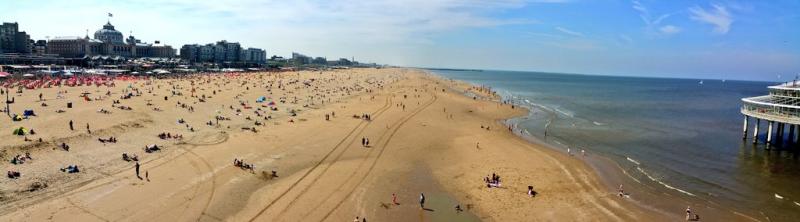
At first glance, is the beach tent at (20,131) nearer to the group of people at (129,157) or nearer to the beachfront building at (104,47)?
the group of people at (129,157)

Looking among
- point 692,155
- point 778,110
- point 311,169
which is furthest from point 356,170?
point 778,110

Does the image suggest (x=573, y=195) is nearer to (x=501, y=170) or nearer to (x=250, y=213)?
(x=501, y=170)

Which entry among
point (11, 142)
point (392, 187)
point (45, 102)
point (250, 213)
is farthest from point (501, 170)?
point (45, 102)

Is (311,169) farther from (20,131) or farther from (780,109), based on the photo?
(780,109)

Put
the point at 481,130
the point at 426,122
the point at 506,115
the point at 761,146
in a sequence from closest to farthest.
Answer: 1. the point at 761,146
2. the point at 481,130
3. the point at 426,122
4. the point at 506,115

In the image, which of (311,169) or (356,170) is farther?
(356,170)

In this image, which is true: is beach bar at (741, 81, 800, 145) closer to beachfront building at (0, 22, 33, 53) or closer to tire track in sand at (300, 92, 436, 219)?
tire track in sand at (300, 92, 436, 219)
